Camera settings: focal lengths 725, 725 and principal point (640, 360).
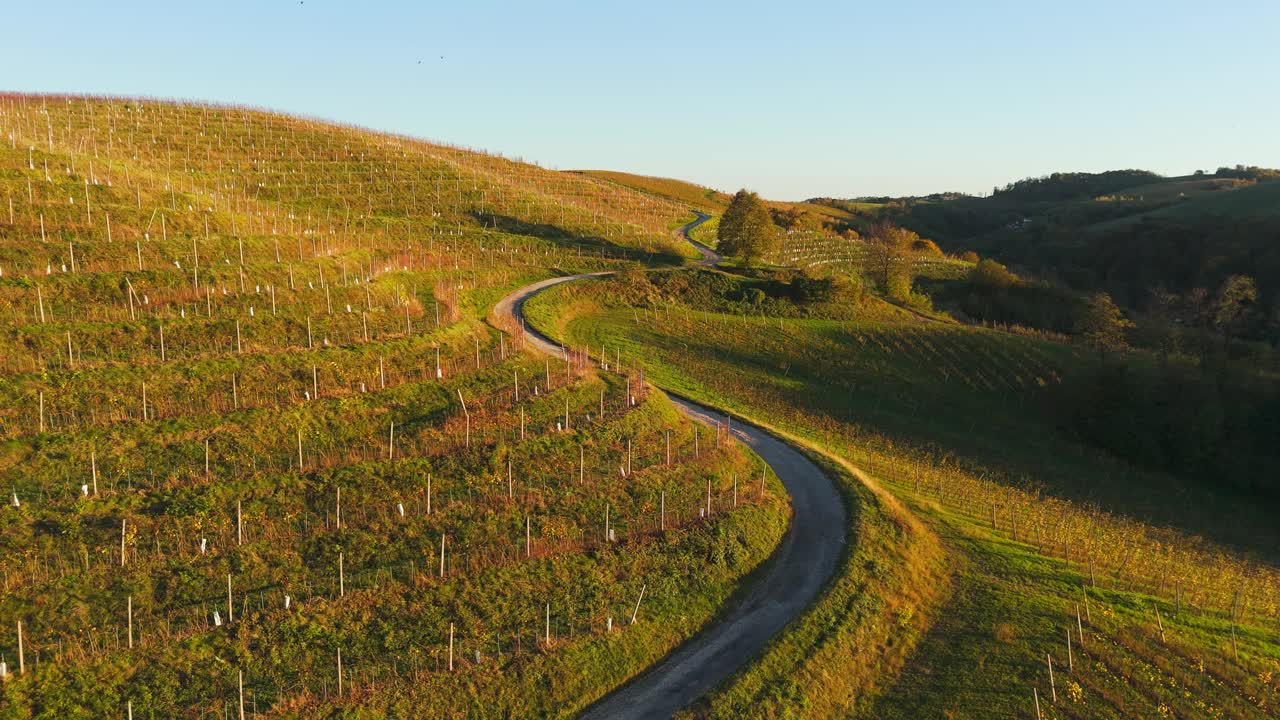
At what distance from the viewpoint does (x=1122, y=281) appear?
377 feet

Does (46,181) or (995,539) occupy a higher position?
(46,181)

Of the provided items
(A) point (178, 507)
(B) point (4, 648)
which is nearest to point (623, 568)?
(A) point (178, 507)

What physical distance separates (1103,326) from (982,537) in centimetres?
4232

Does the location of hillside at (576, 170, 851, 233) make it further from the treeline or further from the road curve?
the road curve

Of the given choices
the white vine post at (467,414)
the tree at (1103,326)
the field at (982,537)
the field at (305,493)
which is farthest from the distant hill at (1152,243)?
the white vine post at (467,414)

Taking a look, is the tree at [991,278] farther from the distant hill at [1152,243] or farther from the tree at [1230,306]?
the tree at [1230,306]

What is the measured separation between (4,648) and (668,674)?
53.2 feet

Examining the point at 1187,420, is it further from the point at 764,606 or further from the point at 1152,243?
the point at 1152,243

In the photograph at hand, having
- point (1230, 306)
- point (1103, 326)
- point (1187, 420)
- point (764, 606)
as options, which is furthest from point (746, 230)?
point (764, 606)

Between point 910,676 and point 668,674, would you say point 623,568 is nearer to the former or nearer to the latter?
point 668,674

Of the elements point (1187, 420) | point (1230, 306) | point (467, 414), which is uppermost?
point (1230, 306)

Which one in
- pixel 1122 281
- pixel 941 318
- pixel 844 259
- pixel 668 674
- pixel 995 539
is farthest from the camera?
pixel 1122 281

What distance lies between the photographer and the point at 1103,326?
203 ft

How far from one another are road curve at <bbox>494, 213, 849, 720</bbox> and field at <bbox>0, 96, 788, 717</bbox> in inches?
22.5
